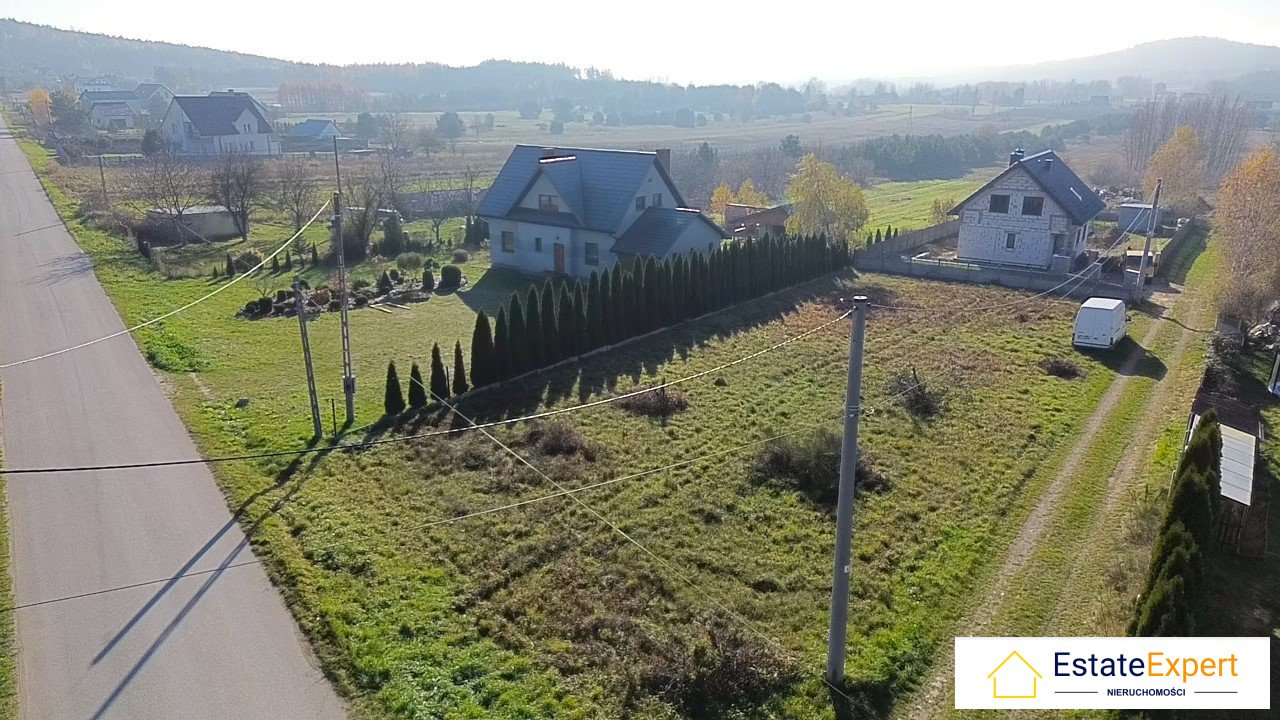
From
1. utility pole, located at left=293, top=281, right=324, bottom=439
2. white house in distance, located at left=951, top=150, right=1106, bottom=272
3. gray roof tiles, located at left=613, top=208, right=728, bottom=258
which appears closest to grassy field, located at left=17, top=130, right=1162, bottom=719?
utility pole, located at left=293, top=281, right=324, bottom=439

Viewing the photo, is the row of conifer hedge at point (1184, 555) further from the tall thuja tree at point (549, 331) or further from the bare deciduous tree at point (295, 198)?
the bare deciduous tree at point (295, 198)

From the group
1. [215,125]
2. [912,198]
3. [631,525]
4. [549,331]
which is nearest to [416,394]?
[549,331]

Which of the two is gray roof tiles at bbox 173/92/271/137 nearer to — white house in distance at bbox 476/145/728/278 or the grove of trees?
white house in distance at bbox 476/145/728/278

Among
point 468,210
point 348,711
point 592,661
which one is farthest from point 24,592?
point 468,210

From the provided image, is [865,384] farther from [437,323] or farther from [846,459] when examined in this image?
[437,323]

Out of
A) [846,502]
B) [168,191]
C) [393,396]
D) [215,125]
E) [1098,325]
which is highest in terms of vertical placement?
[215,125]

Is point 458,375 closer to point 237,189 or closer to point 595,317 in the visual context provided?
point 595,317
